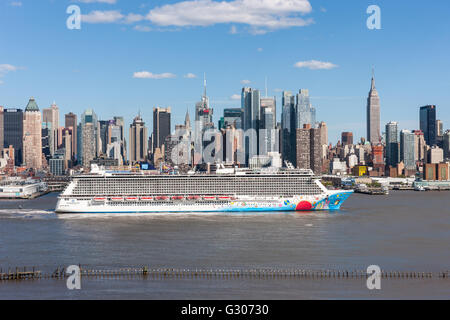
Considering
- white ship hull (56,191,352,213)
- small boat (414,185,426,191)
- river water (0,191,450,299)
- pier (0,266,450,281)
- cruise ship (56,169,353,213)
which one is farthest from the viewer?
small boat (414,185,426,191)

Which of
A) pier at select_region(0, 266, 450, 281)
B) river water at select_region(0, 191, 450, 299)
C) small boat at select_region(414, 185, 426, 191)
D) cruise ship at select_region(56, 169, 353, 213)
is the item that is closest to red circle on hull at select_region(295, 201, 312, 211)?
cruise ship at select_region(56, 169, 353, 213)

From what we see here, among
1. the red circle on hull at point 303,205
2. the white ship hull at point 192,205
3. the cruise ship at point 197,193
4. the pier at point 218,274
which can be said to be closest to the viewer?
the pier at point 218,274

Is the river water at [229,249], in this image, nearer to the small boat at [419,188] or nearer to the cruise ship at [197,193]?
the cruise ship at [197,193]

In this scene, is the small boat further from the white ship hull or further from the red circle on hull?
the red circle on hull

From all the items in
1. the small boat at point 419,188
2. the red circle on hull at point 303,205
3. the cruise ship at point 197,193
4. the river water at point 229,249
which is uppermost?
the cruise ship at point 197,193

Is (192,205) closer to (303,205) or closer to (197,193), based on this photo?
(197,193)

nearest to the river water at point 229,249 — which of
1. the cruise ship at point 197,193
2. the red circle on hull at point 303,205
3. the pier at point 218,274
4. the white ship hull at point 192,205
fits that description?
the pier at point 218,274

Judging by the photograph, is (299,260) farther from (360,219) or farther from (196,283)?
(360,219)

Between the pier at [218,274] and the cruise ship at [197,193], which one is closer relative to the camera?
the pier at [218,274]
